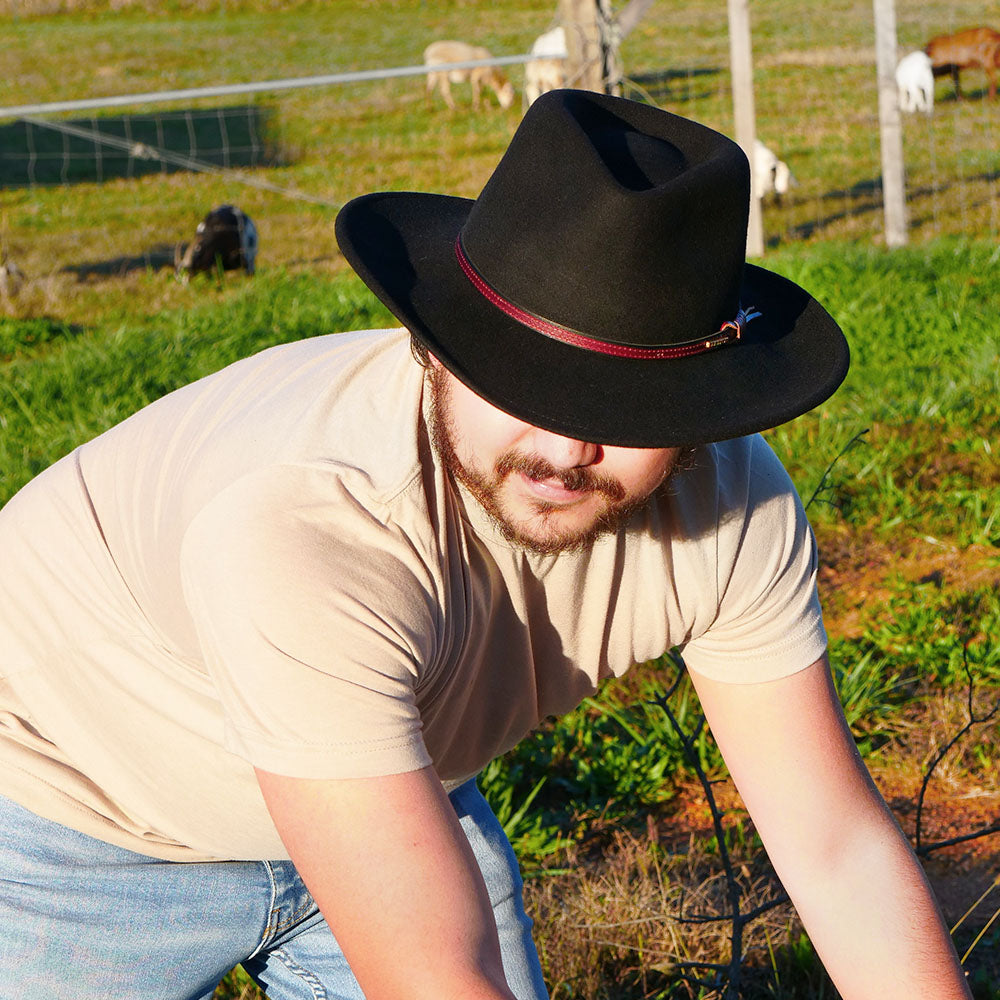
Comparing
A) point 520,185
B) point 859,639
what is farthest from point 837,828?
point 859,639

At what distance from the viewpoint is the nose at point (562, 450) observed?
4.42 feet

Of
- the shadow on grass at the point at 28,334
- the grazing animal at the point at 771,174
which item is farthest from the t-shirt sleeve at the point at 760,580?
the grazing animal at the point at 771,174

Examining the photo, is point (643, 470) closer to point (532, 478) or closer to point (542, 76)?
point (532, 478)

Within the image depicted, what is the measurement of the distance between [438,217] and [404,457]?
1.35 ft

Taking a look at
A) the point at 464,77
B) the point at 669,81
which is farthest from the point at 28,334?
the point at 464,77

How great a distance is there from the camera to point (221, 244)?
303 inches

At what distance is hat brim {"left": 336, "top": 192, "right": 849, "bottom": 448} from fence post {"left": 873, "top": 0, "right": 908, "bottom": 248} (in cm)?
584

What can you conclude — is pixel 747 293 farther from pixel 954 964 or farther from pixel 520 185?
pixel 954 964

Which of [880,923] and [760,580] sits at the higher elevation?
[760,580]

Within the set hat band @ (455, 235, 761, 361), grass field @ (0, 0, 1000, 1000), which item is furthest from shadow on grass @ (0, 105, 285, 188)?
hat band @ (455, 235, 761, 361)

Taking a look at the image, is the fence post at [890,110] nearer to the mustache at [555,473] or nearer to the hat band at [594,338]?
the hat band at [594,338]

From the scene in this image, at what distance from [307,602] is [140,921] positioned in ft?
2.29

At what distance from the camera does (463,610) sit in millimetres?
1447

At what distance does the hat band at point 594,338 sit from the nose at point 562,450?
0.32ft
